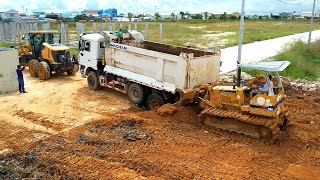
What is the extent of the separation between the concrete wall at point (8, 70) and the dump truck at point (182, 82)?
2.68m

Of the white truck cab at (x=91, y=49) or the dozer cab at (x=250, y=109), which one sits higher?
the white truck cab at (x=91, y=49)

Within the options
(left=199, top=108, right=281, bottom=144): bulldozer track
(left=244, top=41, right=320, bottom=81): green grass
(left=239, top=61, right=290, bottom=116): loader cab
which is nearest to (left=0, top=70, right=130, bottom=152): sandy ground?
(left=199, top=108, right=281, bottom=144): bulldozer track

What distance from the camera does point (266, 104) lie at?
28.9 feet

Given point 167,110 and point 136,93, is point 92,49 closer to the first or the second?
point 136,93

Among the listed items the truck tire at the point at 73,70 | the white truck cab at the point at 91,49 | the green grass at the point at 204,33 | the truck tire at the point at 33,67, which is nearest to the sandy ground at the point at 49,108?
the truck tire at the point at 33,67

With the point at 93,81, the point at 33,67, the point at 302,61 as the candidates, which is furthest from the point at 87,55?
the point at 302,61

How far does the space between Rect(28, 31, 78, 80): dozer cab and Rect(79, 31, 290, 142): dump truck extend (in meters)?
2.22

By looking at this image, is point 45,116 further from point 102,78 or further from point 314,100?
point 314,100

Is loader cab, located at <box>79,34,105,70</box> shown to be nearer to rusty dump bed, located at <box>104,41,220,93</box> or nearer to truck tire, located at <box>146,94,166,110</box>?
rusty dump bed, located at <box>104,41,220,93</box>

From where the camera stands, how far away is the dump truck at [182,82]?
353 inches

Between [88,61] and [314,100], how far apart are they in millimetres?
8860

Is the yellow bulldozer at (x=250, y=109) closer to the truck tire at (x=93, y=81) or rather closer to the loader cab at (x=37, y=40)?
the truck tire at (x=93, y=81)

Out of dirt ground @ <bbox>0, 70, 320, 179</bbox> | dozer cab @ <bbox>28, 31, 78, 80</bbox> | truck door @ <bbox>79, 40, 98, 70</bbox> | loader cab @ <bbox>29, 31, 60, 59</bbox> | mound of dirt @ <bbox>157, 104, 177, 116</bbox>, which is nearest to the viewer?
dirt ground @ <bbox>0, 70, 320, 179</bbox>

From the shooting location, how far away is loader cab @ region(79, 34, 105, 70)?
13695 millimetres
